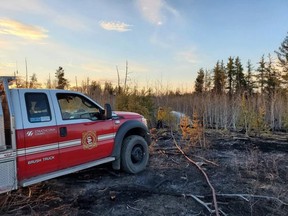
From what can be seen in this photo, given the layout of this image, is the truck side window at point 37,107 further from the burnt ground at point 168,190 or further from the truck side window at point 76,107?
the burnt ground at point 168,190

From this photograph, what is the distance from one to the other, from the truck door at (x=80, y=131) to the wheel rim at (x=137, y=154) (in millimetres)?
812

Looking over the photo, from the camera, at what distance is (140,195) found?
5.71 m

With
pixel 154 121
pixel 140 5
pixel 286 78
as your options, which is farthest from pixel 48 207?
pixel 286 78

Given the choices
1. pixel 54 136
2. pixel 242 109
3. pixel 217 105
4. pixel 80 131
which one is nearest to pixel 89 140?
pixel 80 131

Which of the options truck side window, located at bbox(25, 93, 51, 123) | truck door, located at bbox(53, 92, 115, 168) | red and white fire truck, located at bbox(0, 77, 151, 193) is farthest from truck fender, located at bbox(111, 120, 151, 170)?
truck side window, located at bbox(25, 93, 51, 123)

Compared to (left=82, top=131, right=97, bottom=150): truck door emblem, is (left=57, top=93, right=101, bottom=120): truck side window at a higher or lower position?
higher

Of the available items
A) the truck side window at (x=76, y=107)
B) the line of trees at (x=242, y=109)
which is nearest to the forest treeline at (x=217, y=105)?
the line of trees at (x=242, y=109)

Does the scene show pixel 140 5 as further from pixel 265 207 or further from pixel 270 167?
pixel 265 207

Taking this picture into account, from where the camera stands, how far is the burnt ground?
16.4ft

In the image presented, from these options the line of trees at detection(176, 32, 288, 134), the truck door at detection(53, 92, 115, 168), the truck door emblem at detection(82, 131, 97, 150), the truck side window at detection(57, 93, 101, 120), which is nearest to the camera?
the truck door at detection(53, 92, 115, 168)

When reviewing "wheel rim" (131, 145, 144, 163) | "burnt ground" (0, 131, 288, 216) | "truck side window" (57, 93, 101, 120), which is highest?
"truck side window" (57, 93, 101, 120)

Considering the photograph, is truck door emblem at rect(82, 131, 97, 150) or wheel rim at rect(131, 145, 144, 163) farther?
wheel rim at rect(131, 145, 144, 163)

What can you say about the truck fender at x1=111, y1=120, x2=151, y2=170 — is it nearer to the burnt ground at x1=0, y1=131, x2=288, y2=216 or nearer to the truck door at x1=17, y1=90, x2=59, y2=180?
the burnt ground at x1=0, y1=131, x2=288, y2=216

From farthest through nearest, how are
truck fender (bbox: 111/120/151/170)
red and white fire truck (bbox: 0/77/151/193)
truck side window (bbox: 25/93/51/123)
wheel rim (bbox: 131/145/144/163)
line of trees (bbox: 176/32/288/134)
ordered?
line of trees (bbox: 176/32/288/134) → wheel rim (bbox: 131/145/144/163) → truck fender (bbox: 111/120/151/170) → truck side window (bbox: 25/93/51/123) → red and white fire truck (bbox: 0/77/151/193)
